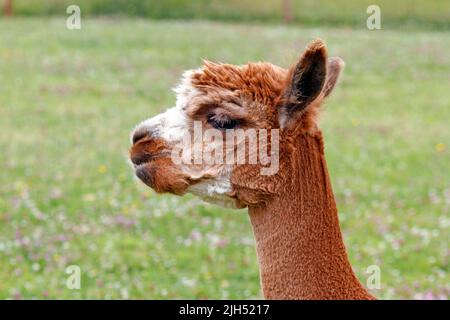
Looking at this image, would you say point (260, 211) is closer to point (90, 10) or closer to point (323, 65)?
point (323, 65)

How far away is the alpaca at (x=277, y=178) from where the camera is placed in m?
3.52

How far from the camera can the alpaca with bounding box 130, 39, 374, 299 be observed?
11.5ft

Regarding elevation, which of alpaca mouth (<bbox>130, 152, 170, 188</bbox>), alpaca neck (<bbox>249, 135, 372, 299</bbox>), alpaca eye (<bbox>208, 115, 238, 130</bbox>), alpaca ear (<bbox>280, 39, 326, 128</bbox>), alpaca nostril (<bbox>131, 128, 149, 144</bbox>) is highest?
alpaca ear (<bbox>280, 39, 326, 128</bbox>)

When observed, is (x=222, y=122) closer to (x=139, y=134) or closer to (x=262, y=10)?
(x=139, y=134)

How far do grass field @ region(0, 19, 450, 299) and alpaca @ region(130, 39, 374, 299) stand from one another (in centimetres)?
22

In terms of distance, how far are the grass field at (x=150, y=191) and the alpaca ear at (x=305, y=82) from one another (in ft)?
0.64

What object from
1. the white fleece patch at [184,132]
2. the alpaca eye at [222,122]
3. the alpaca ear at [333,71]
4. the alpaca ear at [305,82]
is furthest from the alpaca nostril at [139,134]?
the alpaca ear at [333,71]

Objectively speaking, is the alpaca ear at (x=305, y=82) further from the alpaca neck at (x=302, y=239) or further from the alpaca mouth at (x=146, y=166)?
the alpaca mouth at (x=146, y=166)

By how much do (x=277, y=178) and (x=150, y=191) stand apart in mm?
6275

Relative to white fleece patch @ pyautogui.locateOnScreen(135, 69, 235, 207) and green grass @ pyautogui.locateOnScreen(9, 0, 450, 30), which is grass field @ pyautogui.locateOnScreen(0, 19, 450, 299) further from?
green grass @ pyautogui.locateOnScreen(9, 0, 450, 30)

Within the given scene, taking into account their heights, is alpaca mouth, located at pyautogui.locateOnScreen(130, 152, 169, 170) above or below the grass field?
above

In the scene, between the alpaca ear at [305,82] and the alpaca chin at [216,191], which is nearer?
the alpaca ear at [305,82]

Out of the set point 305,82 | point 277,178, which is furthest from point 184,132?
point 305,82

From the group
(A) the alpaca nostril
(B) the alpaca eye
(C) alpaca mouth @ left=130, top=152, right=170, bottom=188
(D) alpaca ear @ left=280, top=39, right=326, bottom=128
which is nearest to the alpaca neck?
(D) alpaca ear @ left=280, top=39, right=326, bottom=128
